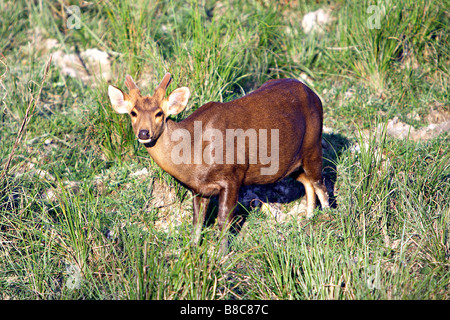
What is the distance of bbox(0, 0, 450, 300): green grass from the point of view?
4.34 m

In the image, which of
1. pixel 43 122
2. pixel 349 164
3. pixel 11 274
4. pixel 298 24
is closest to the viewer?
pixel 11 274

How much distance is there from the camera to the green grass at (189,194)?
4.34m

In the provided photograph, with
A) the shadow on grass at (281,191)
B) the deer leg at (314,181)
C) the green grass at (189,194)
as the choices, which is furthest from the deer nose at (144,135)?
the deer leg at (314,181)

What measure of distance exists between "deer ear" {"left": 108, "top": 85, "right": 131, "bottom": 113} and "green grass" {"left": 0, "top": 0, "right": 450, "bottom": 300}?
855mm

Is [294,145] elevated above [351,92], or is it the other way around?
[294,145]

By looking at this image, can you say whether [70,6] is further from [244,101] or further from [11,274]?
[11,274]

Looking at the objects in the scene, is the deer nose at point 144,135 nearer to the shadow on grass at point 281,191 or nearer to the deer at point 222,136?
the deer at point 222,136

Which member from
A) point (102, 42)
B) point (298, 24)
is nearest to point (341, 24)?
point (298, 24)

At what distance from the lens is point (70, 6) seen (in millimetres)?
8859

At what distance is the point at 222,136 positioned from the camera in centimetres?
514

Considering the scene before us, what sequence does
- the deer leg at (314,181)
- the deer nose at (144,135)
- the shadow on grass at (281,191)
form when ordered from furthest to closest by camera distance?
the shadow on grass at (281,191) < the deer leg at (314,181) < the deer nose at (144,135)

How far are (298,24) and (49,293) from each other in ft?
18.4

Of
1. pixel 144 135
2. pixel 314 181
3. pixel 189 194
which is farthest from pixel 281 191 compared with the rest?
pixel 144 135

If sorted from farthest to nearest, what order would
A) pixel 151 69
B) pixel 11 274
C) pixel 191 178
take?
pixel 151 69, pixel 191 178, pixel 11 274
